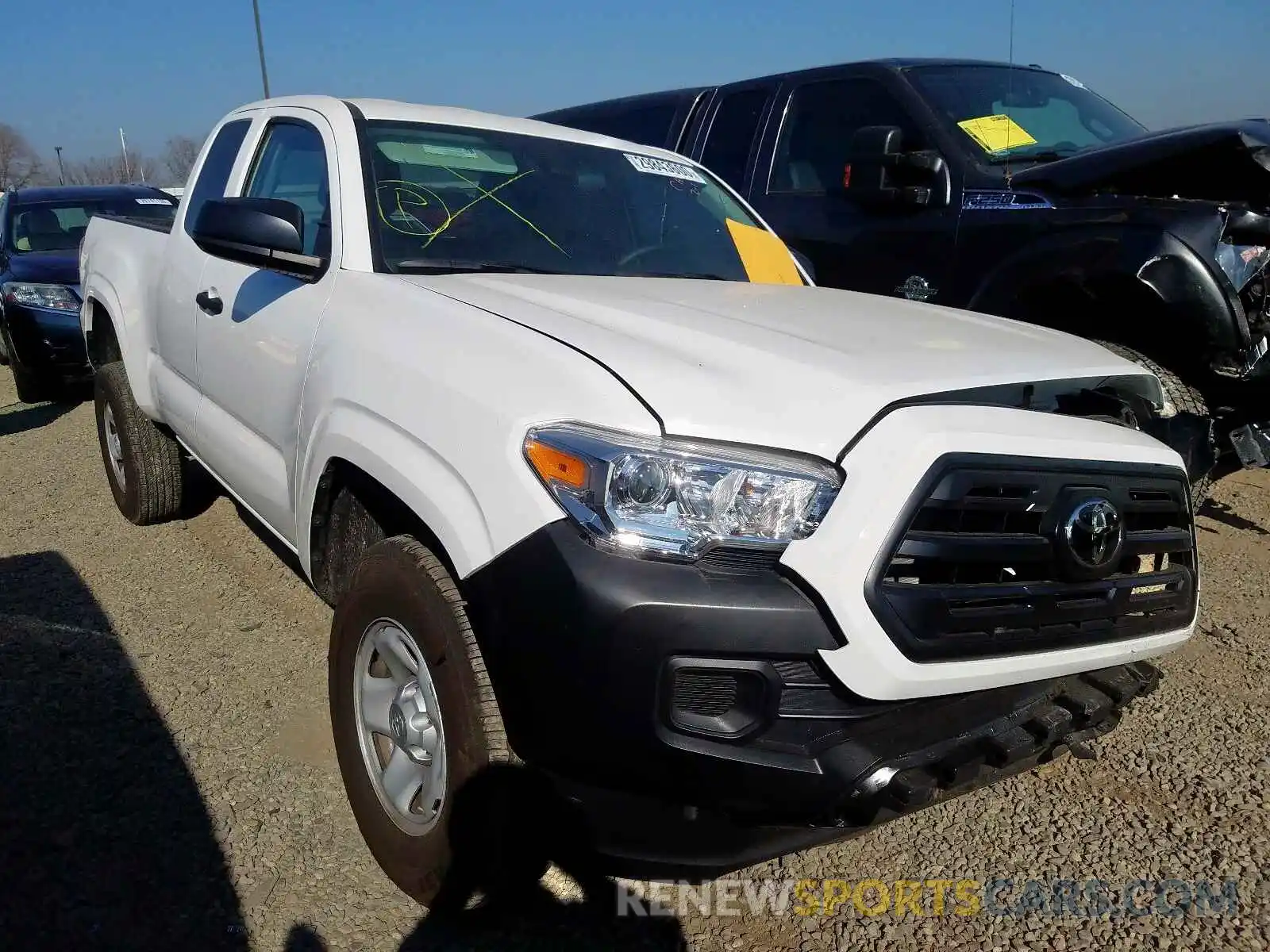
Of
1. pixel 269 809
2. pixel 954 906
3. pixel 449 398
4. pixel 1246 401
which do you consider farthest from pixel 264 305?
pixel 1246 401

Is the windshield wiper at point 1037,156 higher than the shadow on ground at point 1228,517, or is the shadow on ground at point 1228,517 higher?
the windshield wiper at point 1037,156

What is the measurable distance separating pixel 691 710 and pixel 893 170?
346 centimetres

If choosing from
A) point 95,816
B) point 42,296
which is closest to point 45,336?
point 42,296

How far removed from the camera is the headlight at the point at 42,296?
757cm

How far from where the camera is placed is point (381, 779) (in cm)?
236

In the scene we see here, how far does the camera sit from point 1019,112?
4934 millimetres

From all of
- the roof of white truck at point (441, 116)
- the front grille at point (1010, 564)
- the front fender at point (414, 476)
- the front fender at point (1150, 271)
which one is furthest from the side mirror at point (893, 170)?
the front fender at point (414, 476)

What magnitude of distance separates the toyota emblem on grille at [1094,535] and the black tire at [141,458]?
12.8 feet

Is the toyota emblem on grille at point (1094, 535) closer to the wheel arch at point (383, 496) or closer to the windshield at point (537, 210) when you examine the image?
the wheel arch at point (383, 496)

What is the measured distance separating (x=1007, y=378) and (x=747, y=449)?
2.18ft

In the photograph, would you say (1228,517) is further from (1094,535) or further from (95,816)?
(95,816)

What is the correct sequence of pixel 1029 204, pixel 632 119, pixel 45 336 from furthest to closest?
pixel 45 336 → pixel 632 119 → pixel 1029 204

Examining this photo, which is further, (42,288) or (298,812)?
(42,288)

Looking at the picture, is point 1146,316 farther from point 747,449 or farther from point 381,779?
point 381,779
